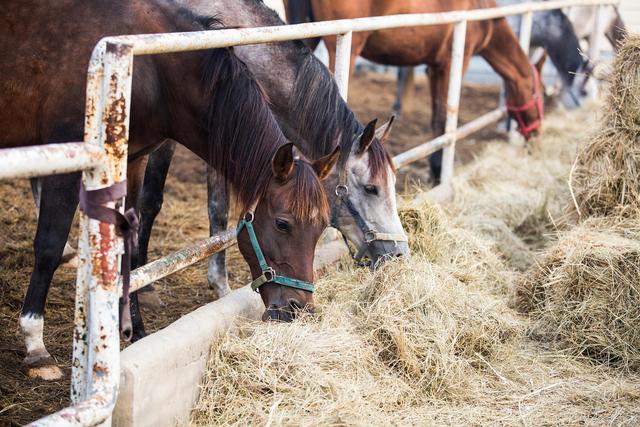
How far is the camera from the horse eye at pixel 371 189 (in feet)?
11.6

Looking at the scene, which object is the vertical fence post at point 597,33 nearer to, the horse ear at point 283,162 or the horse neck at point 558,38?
the horse neck at point 558,38

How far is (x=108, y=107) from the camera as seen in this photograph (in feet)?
6.45

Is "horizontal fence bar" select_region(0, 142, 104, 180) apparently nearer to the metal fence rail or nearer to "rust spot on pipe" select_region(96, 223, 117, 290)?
the metal fence rail

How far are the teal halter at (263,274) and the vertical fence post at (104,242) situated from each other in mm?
804

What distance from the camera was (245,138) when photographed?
2.82 metres

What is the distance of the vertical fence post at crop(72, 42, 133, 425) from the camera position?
77.2 inches

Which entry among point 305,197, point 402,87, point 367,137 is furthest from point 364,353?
point 402,87

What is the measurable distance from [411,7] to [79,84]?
3.71m

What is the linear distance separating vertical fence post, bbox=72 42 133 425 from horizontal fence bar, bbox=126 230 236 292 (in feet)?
1.08

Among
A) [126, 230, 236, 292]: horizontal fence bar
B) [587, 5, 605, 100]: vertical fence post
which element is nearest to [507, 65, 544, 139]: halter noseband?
[587, 5, 605, 100]: vertical fence post

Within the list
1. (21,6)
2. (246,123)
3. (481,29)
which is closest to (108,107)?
(246,123)

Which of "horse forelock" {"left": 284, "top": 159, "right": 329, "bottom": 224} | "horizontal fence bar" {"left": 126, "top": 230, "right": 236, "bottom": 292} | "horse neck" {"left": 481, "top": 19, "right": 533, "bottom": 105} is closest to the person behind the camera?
"horizontal fence bar" {"left": 126, "top": 230, "right": 236, "bottom": 292}

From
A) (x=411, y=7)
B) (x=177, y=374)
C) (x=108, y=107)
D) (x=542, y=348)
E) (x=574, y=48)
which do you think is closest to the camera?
(x=108, y=107)

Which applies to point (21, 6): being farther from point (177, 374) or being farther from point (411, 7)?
point (411, 7)
